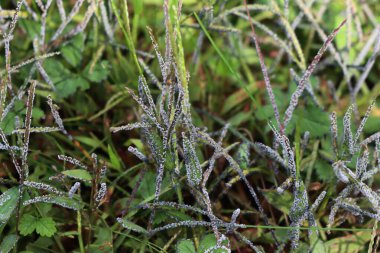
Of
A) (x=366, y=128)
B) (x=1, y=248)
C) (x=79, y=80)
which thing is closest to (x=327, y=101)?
(x=366, y=128)

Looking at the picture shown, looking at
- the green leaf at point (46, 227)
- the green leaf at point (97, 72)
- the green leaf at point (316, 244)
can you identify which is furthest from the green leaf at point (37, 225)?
the green leaf at point (316, 244)

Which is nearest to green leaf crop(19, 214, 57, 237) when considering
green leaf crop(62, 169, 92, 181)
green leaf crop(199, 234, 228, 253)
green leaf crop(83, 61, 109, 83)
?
green leaf crop(62, 169, 92, 181)

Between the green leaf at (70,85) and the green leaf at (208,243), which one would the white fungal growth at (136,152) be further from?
the green leaf at (70,85)

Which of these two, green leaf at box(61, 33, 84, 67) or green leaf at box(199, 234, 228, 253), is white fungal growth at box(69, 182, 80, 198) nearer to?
green leaf at box(199, 234, 228, 253)

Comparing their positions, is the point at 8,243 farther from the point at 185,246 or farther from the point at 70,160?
the point at 185,246

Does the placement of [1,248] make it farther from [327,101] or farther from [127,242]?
[327,101]
